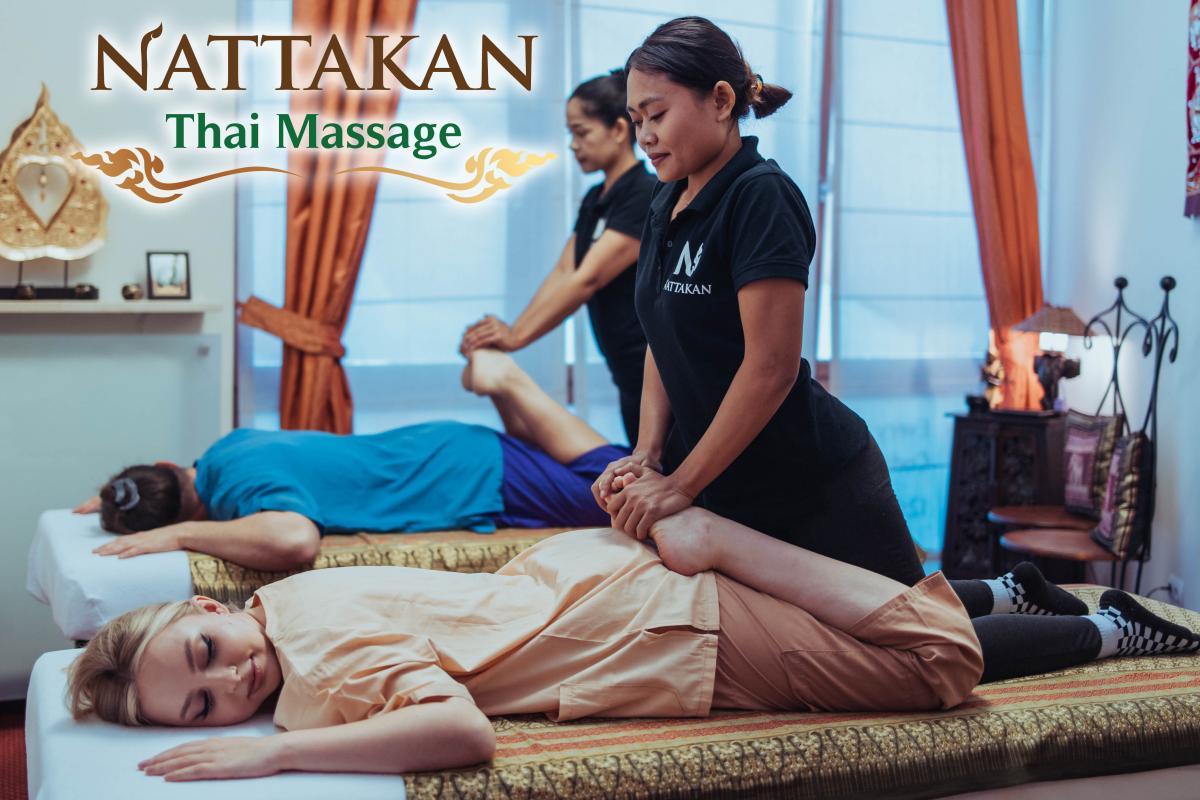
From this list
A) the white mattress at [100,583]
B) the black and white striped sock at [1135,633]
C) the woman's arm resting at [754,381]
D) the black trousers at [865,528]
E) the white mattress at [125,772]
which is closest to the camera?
the white mattress at [125,772]

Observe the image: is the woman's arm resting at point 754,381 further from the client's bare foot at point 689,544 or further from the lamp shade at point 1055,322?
the lamp shade at point 1055,322

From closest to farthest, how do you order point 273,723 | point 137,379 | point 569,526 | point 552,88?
point 273,723
point 569,526
point 137,379
point 552,88

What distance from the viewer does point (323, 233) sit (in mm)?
3592

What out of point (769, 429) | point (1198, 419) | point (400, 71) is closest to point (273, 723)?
point (769, 429)

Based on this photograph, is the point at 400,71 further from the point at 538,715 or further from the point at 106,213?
the point at 538,715

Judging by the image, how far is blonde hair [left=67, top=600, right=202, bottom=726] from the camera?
1589mm

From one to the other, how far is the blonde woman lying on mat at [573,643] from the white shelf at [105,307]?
1.61 metres

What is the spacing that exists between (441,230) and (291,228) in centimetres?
47

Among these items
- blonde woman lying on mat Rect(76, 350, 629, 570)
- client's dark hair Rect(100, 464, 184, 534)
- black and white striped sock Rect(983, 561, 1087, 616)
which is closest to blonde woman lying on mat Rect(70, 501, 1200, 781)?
black and white striped sock Rect(983, 561, 1087, 616)

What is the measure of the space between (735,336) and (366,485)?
142cm

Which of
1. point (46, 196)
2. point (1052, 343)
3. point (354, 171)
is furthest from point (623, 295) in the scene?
point (1052, 343)

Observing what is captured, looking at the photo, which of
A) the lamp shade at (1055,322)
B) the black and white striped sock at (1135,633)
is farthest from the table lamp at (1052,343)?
the black and white striped sock at (1135,633)

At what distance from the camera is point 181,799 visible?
136 centimetres

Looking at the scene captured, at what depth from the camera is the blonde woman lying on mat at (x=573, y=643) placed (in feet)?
5.20
